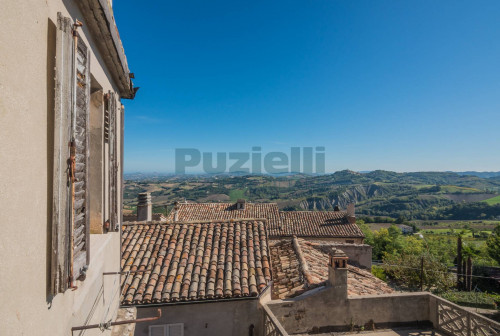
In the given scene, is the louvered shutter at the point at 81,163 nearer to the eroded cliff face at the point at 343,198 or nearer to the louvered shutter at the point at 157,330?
the louvered shutter at the point at 157,330

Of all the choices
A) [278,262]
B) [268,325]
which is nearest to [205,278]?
[268,325]

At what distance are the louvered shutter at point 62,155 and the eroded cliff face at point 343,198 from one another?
61442 millimetres

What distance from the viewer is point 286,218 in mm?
25234

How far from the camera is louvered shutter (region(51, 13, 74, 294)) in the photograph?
1851mm

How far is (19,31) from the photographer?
4.89ft

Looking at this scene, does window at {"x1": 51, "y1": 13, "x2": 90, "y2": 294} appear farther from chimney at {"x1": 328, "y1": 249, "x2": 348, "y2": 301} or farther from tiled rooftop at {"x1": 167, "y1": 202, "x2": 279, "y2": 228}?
tiled rooftop at {"x1": 167, "y1": 202, "x2": 279, "y2": 228}

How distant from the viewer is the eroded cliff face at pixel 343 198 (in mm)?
96875

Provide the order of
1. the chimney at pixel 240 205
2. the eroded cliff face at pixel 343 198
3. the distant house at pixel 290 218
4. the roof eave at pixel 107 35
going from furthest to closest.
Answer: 1. the eroded cliff face at pixel 343 198
2. the chimney at pixel 240 205
3. the distant house at pixel 290 218
4. the roof eave at pixel 107 35

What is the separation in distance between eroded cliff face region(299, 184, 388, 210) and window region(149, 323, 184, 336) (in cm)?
5741

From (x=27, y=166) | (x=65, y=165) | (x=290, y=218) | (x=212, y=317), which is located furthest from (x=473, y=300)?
(x=27, y=166)

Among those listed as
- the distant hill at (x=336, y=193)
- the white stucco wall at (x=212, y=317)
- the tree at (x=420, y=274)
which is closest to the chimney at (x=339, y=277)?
the white stucco wall at (x=212, y=317)

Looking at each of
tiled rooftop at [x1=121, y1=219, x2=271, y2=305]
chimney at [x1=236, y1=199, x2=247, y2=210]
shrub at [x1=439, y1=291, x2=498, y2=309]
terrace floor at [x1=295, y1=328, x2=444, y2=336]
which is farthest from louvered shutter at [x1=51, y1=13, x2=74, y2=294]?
chimney at [x1=236, y1=199, x2=247, y2=210]

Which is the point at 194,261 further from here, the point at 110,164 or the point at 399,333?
the point at 399,333

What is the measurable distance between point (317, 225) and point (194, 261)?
1852 centimetres
